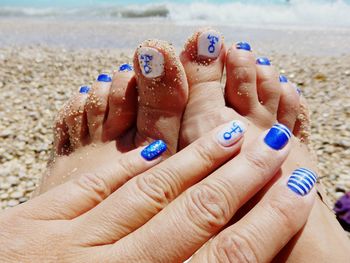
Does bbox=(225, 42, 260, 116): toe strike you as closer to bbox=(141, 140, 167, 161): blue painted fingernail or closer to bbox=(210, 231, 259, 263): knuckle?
bbox=(141, 140, 167, 161): blue painted fingernail

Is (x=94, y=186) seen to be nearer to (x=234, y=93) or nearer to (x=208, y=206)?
(x=208, y=206)

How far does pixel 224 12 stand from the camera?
43.4ft

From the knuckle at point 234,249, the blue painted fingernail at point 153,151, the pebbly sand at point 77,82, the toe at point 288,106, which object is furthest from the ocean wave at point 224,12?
the knuckle at point 234,249

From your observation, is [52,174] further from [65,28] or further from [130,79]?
[65,28]

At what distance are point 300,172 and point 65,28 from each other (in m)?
8.31

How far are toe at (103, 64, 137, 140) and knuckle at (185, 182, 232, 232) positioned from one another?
30.4 inches

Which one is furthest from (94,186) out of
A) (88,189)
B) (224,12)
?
(224,12)

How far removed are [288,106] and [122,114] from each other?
780 millimetres

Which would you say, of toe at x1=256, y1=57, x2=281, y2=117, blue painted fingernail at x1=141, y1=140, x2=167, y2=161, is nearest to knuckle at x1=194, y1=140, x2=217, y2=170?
blue painted fingernail at x1=141, y1=140, x2=167, y2=161

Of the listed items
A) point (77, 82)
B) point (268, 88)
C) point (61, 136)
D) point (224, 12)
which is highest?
point (268, 88)

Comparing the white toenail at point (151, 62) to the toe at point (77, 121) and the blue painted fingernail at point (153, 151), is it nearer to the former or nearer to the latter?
the blue painted fingernail at point (153, 151)

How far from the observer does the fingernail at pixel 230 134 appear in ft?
4.58

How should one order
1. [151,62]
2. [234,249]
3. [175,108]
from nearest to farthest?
1. [234,249]
2. [151,62]
3. [175,108]

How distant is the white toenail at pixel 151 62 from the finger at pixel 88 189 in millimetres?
373
